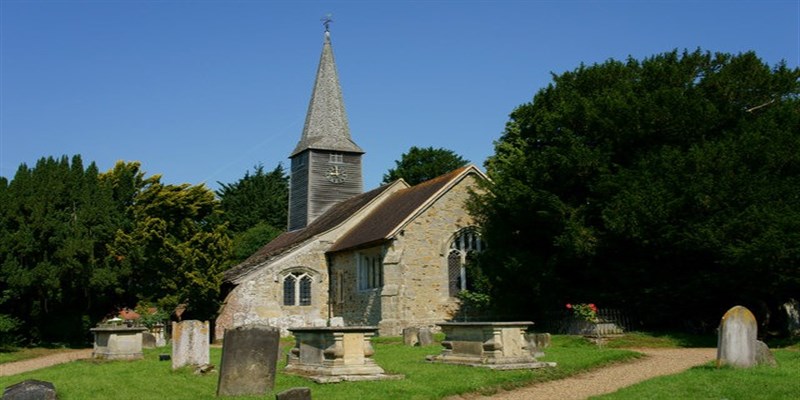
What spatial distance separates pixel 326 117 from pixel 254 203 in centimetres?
2447

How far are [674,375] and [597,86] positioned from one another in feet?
55.0

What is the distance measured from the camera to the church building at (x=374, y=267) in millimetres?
29359

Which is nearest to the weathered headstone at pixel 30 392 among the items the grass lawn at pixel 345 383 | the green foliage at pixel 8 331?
the grass lawn at pixel 345 383

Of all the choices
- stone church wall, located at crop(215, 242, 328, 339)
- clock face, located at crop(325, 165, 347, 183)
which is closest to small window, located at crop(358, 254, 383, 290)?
stone church wall, located at crop(215, 242, 328, 339)

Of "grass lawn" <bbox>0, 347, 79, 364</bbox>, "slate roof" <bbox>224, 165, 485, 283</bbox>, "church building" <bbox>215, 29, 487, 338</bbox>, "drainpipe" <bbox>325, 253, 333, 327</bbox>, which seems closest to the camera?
"grass lawn" <bbox>0, 347, 79, 364</bbox>

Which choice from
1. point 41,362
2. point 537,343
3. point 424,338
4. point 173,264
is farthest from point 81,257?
point 537,343

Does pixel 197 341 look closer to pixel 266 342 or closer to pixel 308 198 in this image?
pixel 266 342

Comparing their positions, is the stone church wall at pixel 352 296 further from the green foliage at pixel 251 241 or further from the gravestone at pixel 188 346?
the green foliage at pixel 251 241

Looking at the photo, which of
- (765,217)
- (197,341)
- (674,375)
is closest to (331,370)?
(197,341)

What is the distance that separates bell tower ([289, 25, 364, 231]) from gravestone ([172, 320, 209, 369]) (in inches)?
932

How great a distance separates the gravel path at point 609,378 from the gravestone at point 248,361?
3.25 meters

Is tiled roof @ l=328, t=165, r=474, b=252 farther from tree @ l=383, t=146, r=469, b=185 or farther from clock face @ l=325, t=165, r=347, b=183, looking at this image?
tree @ l=383, t=146, r=469, b=185

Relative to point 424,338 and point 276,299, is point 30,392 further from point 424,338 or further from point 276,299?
point 276,299

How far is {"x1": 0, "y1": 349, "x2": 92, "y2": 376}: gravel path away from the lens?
70.6ft
